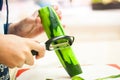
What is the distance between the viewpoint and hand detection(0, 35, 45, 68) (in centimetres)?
40

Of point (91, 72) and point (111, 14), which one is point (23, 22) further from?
point (111, 14)

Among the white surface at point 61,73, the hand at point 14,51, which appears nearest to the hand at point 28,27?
the white surface at point 61,73

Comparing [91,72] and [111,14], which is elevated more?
[111,14]

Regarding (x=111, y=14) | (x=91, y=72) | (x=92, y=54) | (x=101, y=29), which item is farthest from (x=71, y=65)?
(x=111, y=14)

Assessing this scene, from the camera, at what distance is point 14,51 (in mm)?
409

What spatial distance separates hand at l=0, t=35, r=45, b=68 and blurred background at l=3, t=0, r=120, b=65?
1.52 feet

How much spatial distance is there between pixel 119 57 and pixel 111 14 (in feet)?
1.11

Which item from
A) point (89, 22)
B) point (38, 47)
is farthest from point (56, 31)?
point (89, 22)

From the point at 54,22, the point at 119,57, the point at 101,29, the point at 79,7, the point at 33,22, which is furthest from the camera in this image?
the point at 79,7

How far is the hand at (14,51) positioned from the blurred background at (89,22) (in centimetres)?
46

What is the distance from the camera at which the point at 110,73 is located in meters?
0.55

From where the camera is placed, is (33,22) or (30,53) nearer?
(30,53)

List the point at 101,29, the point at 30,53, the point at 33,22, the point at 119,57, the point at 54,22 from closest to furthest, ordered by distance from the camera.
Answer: the point at 30,53 → the point at 54,22 → the point at 33,22 → the point at 119,57 → the point at 101,29

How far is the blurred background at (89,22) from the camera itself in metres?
0.92
